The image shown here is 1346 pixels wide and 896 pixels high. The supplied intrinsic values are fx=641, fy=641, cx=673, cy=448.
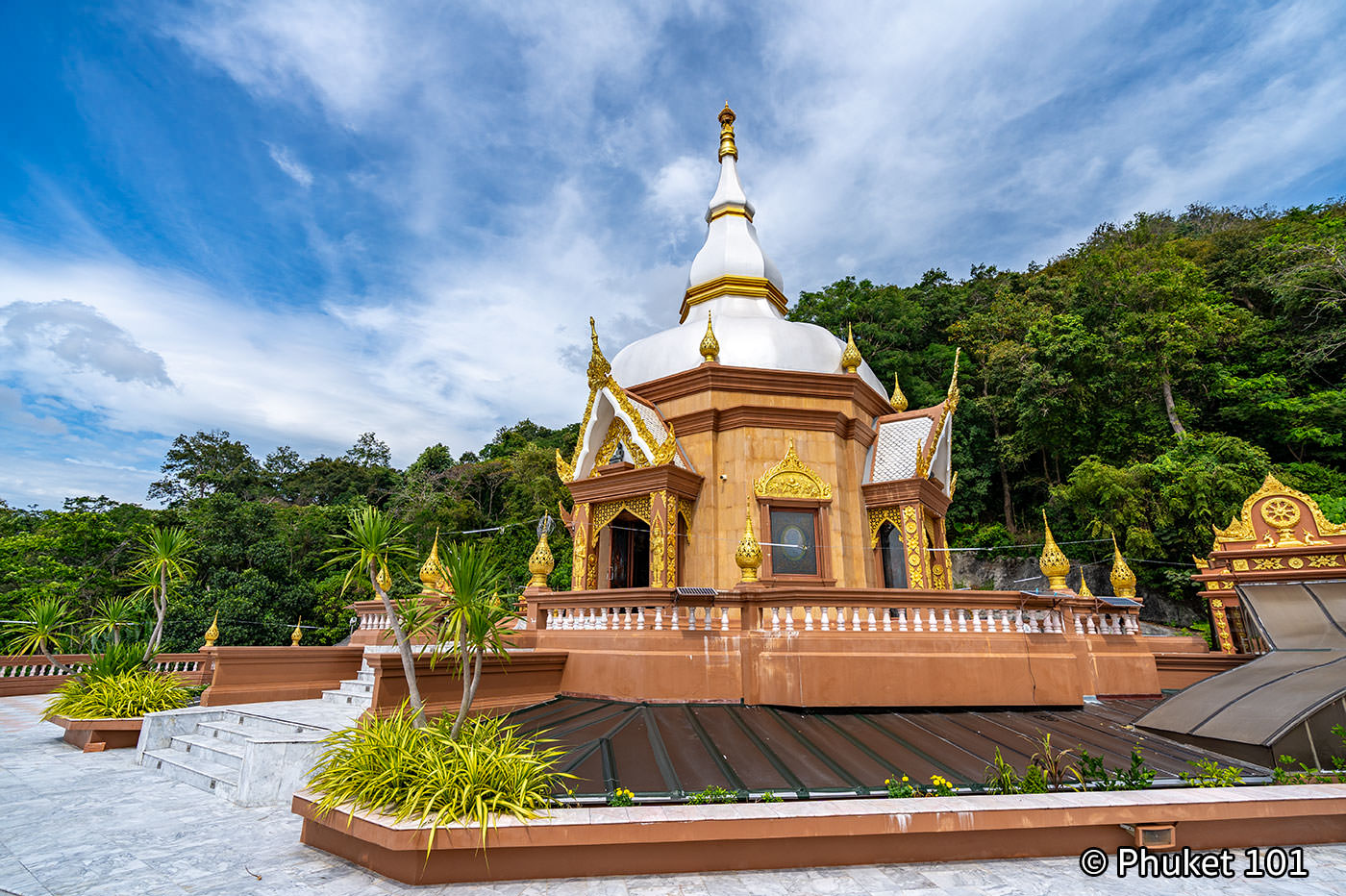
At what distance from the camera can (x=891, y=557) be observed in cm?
1369

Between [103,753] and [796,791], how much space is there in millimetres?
10651

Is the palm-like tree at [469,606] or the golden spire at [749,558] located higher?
the golden spire at [749,558]

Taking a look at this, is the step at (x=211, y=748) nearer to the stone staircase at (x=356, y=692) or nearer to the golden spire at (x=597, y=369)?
the stone staircase at (x=356, y=692)

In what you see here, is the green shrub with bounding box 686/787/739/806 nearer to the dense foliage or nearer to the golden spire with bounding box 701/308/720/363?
the golden spire with bounding box 701/308/720/363

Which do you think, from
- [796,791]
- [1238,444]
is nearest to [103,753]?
[796,791]

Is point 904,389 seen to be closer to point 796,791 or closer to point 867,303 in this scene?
point 867,303

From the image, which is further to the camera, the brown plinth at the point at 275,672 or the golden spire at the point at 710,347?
the golden spire at the point at 710,347

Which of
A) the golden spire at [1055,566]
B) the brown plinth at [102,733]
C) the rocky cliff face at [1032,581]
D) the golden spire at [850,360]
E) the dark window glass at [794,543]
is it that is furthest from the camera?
the rocky cliff face at [1032,581]

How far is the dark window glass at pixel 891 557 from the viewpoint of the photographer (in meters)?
13.4

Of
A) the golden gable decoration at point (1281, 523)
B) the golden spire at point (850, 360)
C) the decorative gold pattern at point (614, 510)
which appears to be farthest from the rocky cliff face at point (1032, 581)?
the decorative gold pattern at point (614, 510)

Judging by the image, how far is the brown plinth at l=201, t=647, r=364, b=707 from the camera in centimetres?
1075

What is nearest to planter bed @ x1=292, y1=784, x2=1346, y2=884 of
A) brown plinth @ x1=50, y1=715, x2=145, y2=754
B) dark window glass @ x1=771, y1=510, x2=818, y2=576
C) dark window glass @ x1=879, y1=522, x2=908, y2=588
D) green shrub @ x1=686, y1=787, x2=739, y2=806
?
green shrub @ x1=686, y1=787, x2=739, y2=806

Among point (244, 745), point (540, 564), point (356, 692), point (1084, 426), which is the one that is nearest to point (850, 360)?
point (540, 564)

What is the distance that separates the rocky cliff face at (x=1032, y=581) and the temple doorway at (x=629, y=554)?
1533 centimetres
